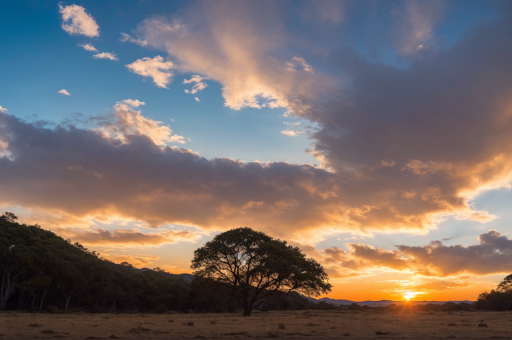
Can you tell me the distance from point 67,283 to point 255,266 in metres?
41.9

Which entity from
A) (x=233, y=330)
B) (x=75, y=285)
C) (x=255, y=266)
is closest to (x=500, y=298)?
(x=255, y=266)

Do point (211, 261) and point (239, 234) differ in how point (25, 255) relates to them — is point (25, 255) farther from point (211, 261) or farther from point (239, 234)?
point (239, 234)

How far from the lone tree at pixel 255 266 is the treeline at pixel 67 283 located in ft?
8.30

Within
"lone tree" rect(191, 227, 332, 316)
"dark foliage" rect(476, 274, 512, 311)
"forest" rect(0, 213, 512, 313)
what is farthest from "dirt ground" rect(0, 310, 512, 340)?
"dark foliage" rect(476, 274, 512, 311)

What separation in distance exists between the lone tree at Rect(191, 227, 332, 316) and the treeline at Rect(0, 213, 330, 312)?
253 cm

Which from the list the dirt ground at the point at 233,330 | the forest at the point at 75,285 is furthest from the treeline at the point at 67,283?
the dirt ground at the point at 233,330

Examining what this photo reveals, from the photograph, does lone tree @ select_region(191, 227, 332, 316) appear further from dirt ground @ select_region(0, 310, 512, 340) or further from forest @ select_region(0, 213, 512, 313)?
dirt ground @ select_region(0, 310, 512, 340)

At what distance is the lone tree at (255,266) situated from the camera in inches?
2143

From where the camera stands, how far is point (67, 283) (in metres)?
69.2

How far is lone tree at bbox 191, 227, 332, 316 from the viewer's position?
179ft

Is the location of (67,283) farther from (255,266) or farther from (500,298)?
(500,298)

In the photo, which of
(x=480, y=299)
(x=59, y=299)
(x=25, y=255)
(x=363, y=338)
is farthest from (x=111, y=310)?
(x=480, y=299)

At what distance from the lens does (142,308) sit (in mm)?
93125

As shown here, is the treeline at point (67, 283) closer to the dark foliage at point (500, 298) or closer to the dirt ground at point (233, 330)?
the dirt ground at point (233, 330)
